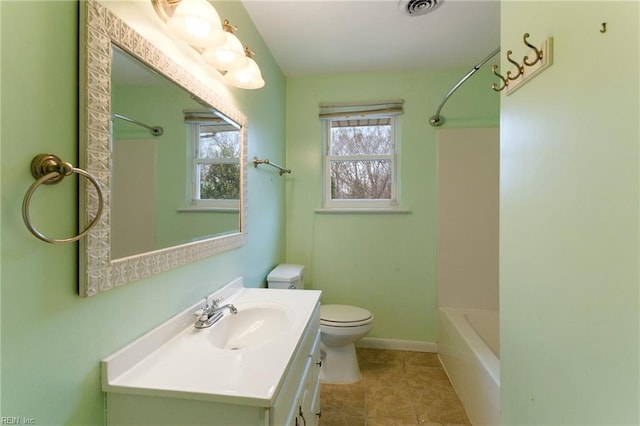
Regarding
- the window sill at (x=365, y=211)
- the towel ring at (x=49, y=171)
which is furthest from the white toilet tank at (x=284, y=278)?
the towel ring at (x=49, y=171)

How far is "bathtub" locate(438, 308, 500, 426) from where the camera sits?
1377 mm

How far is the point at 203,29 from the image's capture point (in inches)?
36.7

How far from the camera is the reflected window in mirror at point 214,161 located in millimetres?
1173

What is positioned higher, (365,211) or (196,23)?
(196,23)

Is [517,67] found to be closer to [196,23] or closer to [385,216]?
[196,23]

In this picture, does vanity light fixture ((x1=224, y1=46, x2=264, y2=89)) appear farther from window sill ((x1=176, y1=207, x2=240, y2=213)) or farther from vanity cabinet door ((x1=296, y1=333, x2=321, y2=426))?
vanity cabinet door ((x1=296, y1=333, x2=321, y2=426))

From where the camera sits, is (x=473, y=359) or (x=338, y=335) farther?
(x=338, y=335)

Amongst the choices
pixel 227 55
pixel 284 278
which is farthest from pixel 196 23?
pixel 284 278

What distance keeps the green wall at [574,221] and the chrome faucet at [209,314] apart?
1.14 m

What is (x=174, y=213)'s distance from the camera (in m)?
1.04

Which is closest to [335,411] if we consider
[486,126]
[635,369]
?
[635,369]

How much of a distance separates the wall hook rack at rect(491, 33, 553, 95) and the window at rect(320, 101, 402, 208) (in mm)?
1332

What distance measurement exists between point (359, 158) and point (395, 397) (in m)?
1.84

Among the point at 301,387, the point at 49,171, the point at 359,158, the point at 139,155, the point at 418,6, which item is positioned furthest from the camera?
the point at 359,158
